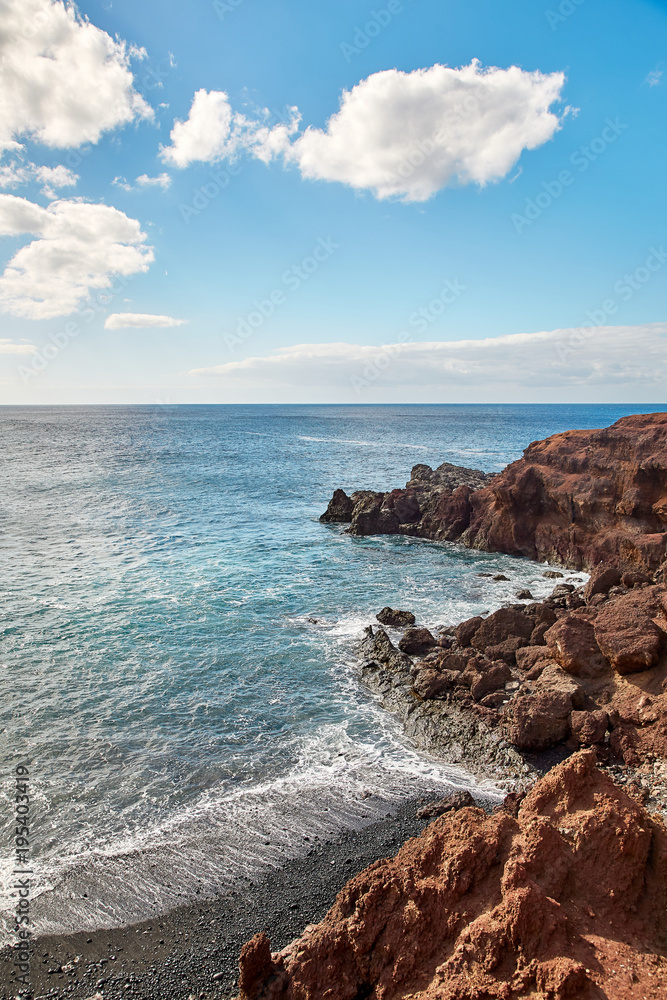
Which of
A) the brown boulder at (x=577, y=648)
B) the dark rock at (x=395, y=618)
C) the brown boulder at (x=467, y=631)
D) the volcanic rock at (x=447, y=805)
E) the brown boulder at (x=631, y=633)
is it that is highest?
the brown boulder at (x=631, y=633)

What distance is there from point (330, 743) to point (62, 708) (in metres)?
8.32

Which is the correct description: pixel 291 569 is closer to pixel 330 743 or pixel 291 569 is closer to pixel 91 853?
pixel 330 743

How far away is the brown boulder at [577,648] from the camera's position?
15422mm

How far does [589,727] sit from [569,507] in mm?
19089

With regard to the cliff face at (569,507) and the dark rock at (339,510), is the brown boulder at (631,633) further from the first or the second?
the dark rock at (339,510)

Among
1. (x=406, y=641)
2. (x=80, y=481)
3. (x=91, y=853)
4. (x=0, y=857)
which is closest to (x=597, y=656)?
(x=406, y=641)

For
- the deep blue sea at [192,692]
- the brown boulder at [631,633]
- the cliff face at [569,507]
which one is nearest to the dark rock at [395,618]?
the deep blue sea at [192,692]

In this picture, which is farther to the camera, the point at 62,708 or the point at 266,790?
the point at 62,708

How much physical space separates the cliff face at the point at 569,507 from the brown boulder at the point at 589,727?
12.0m

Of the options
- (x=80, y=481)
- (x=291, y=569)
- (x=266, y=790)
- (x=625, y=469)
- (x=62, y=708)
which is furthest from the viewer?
(x=80, y=481)

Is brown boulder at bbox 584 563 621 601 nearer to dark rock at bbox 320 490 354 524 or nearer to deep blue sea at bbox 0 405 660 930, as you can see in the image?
deep blue sea at bbox 0 405 660 930

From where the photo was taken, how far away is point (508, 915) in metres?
6.07

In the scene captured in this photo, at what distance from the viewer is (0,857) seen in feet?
36.6

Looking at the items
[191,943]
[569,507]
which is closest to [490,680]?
[191,943]
